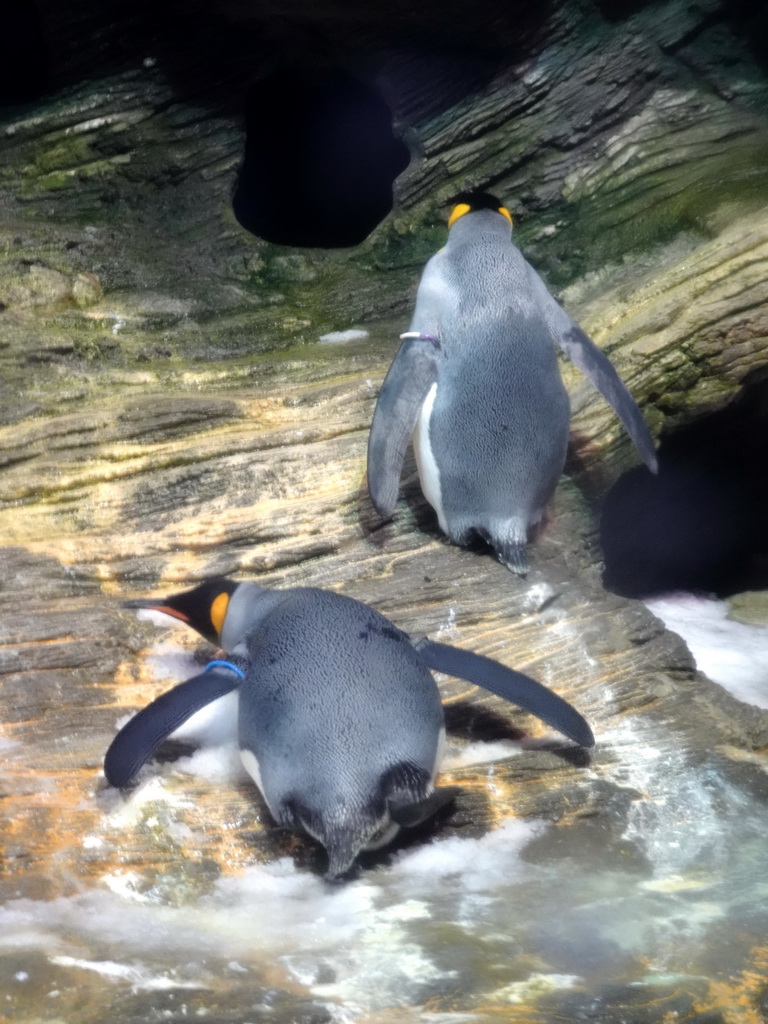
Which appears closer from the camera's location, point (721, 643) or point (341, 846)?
point (341, 846)

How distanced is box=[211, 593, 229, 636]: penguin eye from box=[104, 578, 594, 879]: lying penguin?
3cm

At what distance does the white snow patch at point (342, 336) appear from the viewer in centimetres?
299

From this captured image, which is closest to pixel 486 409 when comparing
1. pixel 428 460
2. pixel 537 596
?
pixel 428 460

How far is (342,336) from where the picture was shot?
3.03m

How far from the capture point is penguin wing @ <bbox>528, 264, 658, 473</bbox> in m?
2.43

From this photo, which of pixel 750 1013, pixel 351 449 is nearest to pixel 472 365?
pixel 351 449

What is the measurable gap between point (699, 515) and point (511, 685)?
176 centimetres

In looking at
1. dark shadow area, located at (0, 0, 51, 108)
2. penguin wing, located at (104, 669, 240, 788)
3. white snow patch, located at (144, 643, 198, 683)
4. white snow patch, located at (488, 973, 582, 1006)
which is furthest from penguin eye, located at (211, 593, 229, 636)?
dark shadow area, located at (0, 0, 51, 108)

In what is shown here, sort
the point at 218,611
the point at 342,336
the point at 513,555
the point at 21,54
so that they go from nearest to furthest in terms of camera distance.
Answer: the point at 218,611, the point at 513,555, the point at 342,336, the point at 21,54

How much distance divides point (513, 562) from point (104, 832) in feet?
3.65

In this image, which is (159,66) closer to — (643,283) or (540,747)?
(643,283)

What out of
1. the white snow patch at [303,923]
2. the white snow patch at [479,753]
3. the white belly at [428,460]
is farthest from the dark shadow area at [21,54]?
the white snow patch at [303,923]

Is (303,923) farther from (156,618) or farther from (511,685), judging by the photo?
(156,618)

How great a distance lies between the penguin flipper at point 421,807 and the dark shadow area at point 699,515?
1315mm
